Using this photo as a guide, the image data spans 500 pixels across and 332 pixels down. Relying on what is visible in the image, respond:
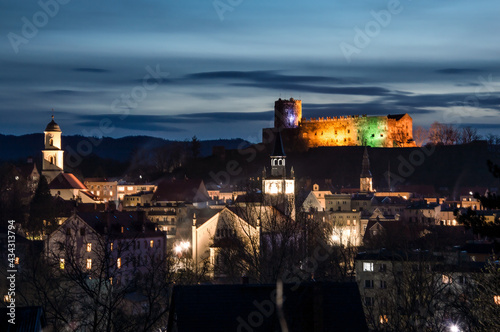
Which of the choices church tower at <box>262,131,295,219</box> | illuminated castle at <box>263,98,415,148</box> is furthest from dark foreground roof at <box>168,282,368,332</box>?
illuminated castle at <box>263,98,415,148</box>

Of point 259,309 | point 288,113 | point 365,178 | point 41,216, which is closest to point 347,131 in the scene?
point 288,113

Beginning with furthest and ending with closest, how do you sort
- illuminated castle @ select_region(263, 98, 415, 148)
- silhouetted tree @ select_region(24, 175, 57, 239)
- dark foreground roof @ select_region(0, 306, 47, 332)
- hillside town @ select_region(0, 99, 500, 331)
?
illuminated castle @ select_region(263, 98, 415, 148) → silhouetted tree @ select_region(24, 175, 57, 239) → hillside town @ select_region(0, 99, 500, 331) → dark foreground roof @ select_region(0, 306, 47, 332)

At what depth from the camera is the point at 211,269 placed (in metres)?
63.2

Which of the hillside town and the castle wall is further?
the castle wall

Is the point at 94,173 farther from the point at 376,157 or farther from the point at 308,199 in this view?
the point at 308,199

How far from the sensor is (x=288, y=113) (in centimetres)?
16762

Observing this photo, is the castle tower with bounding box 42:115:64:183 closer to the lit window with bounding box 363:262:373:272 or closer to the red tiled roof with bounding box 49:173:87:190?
the red tiled roof with bounding box 49:173:87:190

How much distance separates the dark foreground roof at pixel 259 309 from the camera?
26.1 meters

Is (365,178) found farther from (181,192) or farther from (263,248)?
(263,248)

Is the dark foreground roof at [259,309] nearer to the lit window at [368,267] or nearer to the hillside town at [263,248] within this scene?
the hillside town at [263,248]

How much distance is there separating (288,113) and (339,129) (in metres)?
8.90

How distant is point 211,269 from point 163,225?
39.4 metres

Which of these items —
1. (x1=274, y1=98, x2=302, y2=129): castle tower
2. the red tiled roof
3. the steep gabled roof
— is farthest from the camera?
(x1=274, y1=98, x2=302, y2=129): castle tower

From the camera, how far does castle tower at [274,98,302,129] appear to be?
167 meters
